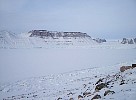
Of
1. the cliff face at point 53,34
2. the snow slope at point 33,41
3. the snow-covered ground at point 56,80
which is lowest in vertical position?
the snow-covered ground at point 56,80

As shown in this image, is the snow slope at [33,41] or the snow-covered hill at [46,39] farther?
the snow-covered hill at [46,39]

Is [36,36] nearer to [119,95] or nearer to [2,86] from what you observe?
[2,86]

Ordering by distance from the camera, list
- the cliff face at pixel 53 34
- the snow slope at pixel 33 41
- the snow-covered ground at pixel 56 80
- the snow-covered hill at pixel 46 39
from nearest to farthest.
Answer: the snow-covered ground at pixel 56 80 → the snow slope at pixel 33 41 → the snow-covered hill at pixel 46 39 → the cliff face at pixel 53 34

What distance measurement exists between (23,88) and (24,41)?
432 ft

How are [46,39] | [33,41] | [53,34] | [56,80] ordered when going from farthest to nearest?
[53,34] < [46,39] < [33,41] < [56,80]

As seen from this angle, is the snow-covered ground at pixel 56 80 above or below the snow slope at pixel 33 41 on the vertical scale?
below

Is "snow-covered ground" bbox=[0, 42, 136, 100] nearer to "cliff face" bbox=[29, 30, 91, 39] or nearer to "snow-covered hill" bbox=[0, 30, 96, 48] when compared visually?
"snow-covered hill" bbox=[0, 30, 96, 48]

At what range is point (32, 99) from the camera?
14.3m

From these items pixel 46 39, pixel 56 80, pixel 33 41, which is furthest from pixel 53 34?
pixel 56 80

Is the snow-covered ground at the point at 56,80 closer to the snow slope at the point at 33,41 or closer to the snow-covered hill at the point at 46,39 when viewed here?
the snow slope at the point at 33,41

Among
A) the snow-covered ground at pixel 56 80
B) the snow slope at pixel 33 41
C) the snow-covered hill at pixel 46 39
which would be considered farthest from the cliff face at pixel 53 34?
the snow-covered ground at pixel 56 80

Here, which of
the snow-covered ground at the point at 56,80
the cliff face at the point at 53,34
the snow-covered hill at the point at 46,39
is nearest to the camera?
the snow-covered ground at the point at 56,80

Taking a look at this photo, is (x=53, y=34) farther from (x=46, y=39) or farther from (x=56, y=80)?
(x=56, y=80)

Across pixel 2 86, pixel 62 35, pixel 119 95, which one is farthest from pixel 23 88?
pixel 62 35
